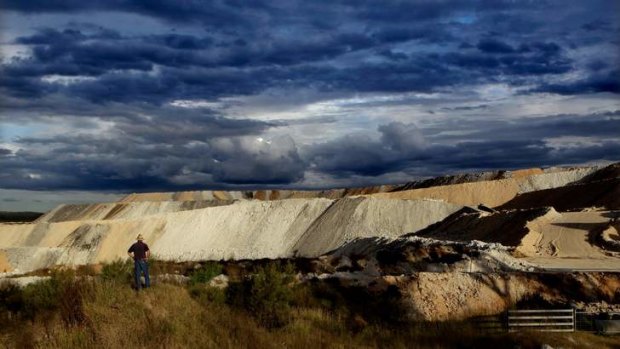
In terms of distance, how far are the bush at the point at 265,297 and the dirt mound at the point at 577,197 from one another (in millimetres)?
39411

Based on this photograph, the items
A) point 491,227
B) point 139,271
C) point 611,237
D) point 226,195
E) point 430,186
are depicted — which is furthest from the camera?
point 226,195

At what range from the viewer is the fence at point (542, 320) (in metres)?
17.8

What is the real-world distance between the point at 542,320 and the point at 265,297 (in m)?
7.36

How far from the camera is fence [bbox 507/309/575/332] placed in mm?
17839

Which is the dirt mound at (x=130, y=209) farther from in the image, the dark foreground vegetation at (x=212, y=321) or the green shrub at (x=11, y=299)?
the dark foreground vegetation at (x=212, y=321)

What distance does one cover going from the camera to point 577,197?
59.0 metres

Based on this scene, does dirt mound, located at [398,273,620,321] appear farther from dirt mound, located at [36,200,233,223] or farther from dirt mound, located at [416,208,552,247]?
dirt mound, located at [36,200,233,223]

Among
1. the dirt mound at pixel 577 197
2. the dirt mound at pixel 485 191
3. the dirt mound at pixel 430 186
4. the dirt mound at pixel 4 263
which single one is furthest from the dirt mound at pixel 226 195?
the dirt mound at pixel 4 263

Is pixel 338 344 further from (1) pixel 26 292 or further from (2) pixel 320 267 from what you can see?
(2) pixel 320 267

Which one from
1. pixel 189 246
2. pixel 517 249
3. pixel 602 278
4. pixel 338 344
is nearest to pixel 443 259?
pixel 517 249

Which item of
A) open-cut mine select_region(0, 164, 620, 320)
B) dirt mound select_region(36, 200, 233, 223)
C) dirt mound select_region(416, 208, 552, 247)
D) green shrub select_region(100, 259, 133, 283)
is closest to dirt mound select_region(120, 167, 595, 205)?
open-cut mine select_region(0, 164, 620, 320)

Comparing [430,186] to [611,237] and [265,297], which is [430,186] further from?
[265,297]

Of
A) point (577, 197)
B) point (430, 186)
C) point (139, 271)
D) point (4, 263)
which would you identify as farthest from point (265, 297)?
point (430, 186)

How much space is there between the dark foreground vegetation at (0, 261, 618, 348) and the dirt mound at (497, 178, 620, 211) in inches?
1509
